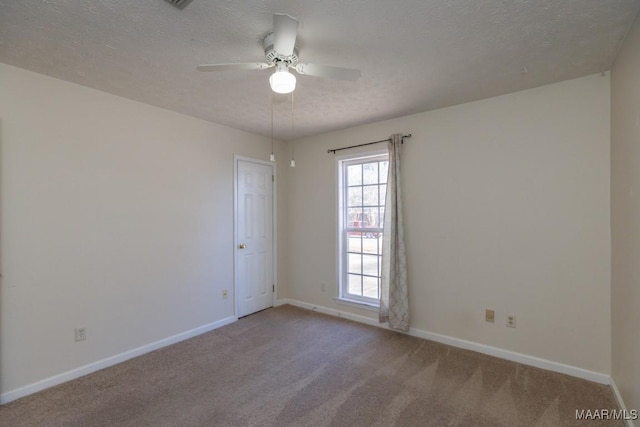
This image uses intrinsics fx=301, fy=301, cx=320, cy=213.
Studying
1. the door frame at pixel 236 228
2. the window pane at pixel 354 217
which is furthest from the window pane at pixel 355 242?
the door frame at pixel 236 228

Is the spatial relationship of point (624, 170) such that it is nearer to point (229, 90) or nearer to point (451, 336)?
point (451, 336)

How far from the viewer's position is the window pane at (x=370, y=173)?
3.80 metres

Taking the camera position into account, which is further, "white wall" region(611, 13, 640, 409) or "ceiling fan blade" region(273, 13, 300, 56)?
"white wall" region(611, 13, 640, 409)

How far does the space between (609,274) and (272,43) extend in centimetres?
305

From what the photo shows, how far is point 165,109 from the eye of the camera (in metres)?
3.17

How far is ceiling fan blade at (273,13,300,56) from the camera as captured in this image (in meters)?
1.56

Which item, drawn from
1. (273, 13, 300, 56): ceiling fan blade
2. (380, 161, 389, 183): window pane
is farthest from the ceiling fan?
(380, 161, 389, 183): window pane

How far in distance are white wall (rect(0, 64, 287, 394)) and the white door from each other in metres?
0.30

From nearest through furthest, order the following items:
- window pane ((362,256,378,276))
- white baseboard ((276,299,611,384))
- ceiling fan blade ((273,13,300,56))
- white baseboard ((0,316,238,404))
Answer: ceiling fan blade ((273,13,300,56)) → white baseboard ((0,316,238,404)) → white baseboard ((276,299,611,384)) → window pane ((362,256,378,276))

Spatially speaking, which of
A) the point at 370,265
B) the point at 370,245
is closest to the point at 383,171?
the point at 370,245

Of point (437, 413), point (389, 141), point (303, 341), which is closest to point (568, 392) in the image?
point (437, 413)

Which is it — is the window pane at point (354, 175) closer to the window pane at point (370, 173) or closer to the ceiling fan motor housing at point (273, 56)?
the window pane at point (370, 173)

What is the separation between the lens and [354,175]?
13.1ft

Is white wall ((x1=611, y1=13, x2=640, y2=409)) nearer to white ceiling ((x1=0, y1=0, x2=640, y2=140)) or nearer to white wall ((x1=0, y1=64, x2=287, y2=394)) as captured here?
white ceiling ((x1=0, y1=0, x2=640, y2=140))
